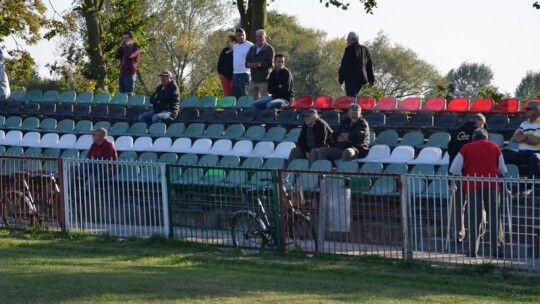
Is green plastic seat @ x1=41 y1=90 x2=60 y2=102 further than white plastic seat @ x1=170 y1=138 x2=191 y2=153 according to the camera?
Yes

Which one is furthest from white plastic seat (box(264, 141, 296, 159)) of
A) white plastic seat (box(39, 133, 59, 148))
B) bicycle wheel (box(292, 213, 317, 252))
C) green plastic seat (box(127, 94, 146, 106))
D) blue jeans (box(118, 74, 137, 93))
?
blue jeans (box(118, 74, 137, 93))

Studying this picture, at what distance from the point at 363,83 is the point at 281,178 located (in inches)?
302

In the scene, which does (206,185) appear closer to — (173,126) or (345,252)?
(345,252)

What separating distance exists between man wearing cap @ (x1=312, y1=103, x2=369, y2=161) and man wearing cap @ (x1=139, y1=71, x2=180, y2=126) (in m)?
5.92

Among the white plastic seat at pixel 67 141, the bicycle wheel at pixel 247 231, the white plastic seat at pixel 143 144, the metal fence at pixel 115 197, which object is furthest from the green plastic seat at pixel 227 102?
the bicycle wheel at pixel 247 231

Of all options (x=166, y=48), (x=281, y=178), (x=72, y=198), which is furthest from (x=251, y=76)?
(x=166, y=48)

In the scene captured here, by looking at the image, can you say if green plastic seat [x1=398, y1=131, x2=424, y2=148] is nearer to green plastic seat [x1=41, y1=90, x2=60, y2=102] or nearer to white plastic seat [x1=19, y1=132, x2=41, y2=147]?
white plastic seat [x1=19, y1=132, x2=41, y2=147]

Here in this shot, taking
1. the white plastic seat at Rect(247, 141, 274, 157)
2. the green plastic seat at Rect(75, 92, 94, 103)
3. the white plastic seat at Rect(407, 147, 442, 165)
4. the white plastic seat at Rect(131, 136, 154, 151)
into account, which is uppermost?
the green plastic seat at Rect(75, 92, 94, 103)

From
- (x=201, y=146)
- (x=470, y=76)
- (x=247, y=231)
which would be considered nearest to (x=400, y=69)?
(x=470, y=76)

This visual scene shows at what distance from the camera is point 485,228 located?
51.2 ft

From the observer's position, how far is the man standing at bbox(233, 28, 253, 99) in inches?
1026

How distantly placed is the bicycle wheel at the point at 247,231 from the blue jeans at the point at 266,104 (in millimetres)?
7291

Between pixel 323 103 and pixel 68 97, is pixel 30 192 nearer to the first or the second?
pixel 323 103

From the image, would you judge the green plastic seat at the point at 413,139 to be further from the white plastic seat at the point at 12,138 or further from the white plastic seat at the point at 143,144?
the white plastic seat at the point at 12,138
